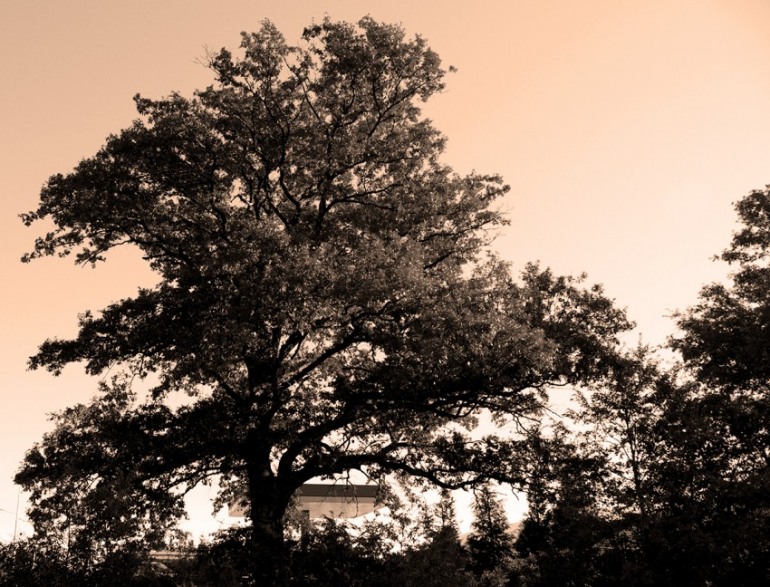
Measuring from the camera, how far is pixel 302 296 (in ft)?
56.7

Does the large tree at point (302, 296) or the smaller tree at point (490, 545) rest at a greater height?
the large tree at point (302, 296)

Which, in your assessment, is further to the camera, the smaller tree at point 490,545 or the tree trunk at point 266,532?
the smaller tree at point 490,545

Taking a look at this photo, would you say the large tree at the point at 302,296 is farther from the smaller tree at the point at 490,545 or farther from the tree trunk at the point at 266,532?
the smaller tree at the point at 490,545

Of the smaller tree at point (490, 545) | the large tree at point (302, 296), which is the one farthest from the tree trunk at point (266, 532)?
the smaller tree at point (490, 545)

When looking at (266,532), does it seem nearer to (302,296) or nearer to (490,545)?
(302,296)

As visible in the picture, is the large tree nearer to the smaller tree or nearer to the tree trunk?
the tree trunk

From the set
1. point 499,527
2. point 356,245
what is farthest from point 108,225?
point 499,527

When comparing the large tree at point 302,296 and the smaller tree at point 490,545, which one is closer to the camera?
the large tree at point 302,296

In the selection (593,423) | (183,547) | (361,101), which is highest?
(361,101)

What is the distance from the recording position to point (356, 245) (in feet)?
69.6

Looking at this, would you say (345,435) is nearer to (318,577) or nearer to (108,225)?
(318,577)

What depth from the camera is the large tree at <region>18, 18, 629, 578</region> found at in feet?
59.7

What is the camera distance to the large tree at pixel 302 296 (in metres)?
18.2

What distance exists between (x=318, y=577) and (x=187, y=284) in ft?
29.2
